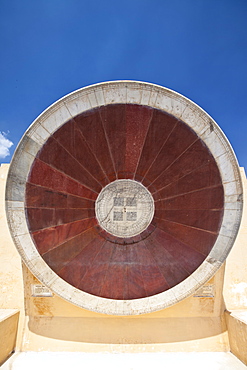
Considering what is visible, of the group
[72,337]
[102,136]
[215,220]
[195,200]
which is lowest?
[72,337]

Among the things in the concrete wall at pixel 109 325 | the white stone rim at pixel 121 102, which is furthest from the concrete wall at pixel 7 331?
the white stone rim at pixel 121 102

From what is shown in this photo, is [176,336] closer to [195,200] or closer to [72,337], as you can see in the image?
[72,337]

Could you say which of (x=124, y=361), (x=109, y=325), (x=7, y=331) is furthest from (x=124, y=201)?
(x=7, y=331)

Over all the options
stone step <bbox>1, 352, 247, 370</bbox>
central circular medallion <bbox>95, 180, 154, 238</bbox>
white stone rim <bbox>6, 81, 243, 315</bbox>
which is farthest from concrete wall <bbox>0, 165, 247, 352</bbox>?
central circular medallion <bbox>95, 180, 154, 238</bbox>

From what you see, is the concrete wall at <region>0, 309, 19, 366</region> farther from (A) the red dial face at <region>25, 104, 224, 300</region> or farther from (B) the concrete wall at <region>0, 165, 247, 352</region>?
(A) the red dial face at <region>25, 104, 224, 300</region>

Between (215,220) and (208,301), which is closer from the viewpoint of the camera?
(215,220)

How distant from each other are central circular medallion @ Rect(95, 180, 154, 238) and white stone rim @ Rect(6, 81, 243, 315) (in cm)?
190

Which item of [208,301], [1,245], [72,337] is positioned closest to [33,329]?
[72,337]

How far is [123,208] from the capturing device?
5754 mm

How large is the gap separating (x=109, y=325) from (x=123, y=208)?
143 inches

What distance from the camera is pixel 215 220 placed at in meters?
5.66

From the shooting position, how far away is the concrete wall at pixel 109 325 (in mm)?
6055

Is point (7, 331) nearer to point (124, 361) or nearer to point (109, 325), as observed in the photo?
point (109, 325)

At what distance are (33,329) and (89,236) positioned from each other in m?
3.44
